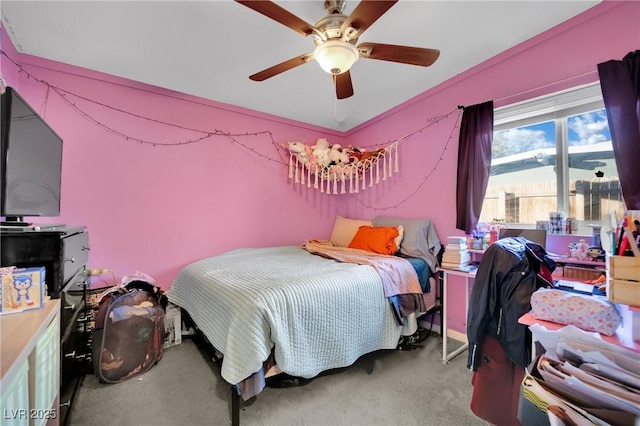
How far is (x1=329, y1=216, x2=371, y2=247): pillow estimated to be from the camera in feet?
10.6

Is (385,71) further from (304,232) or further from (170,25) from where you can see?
(304,232)

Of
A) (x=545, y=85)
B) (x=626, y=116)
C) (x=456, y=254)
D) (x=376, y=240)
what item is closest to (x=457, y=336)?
(x=456, y=254)

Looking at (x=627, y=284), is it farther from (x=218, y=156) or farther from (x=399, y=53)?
(x=218, y=156)

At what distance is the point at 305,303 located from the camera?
63.3 inches

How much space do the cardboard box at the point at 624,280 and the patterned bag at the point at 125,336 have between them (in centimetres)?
262

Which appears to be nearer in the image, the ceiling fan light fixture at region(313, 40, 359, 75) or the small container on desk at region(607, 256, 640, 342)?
the small container on desk at region(607, 256, 640, 342)

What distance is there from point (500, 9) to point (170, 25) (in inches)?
85.0

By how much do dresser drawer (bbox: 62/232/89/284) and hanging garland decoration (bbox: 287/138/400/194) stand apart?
7.08 feet

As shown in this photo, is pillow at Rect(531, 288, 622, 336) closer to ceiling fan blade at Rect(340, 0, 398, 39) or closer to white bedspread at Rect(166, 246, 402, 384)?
white bedspread at Rect(166, 246, 402, 384)

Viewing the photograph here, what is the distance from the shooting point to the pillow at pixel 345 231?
324cm

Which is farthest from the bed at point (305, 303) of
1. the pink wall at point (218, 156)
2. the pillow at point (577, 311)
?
the pillow at point (577, 311)

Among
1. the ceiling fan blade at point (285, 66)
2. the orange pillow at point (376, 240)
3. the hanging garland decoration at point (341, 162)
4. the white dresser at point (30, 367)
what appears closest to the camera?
the white dresser at point (30, 367)

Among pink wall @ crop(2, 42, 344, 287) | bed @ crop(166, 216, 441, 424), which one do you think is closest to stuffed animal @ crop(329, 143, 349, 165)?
pink wall @ crop(2, 42, 344, 287)

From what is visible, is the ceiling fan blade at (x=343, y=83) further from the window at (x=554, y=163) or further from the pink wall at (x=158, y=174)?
the pink wall at (x=158, y=174)
